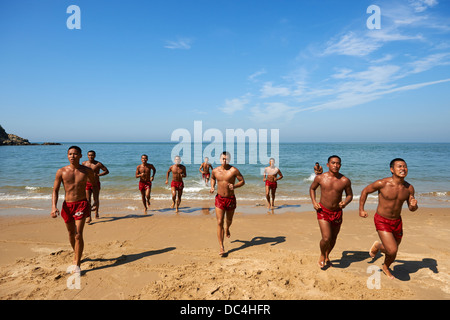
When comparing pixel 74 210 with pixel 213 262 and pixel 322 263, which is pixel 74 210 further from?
pixel 322 263

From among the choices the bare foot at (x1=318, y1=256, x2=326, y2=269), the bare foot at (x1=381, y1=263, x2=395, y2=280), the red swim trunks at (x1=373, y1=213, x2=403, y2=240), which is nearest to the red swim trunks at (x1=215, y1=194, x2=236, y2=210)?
the bare foot at (x1=318, y1=256, x2=326, y2=269)

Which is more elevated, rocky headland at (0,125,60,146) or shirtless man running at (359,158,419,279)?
rocky headland at (0,125,60,146)

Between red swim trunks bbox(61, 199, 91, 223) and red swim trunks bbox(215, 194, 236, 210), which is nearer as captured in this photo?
red swim trunks bbox(61, 199, 91, 223)

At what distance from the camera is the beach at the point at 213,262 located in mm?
3854

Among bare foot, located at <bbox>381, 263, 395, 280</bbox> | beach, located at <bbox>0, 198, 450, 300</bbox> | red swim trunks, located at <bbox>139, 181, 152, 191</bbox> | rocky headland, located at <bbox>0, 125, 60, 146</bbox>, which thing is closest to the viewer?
beach, located at <bbox>0, 198, 450, 300</bbox>

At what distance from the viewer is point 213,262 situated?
4.94 m

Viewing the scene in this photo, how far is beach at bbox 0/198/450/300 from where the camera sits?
3.85 meters

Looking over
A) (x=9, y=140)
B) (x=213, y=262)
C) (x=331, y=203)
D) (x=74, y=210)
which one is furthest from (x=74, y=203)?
(x=9, y=140)

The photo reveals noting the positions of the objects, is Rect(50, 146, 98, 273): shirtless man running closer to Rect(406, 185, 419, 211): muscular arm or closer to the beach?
the beach

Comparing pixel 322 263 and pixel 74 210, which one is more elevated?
pixel 74 210

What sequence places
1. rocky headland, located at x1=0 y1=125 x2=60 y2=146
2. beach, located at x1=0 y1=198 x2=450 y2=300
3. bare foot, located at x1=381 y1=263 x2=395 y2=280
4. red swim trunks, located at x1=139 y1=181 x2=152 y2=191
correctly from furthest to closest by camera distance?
rocky headland, located at x1=0 y1=125 x2=60 y2=146 < red swim trunks, located at x1=139 y1=181 x2=152 y2=191 < bare foot, located at x1=381 y1=263 x2=395 y2=280 < beach, located at x1=0 y1=198 x2=450 y2=300
